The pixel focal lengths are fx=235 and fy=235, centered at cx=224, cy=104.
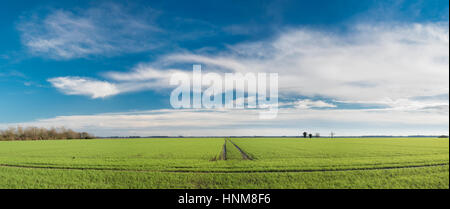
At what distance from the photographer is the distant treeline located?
11762 centimetres

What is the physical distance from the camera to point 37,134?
128500mm

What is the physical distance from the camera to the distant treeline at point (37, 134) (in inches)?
4631

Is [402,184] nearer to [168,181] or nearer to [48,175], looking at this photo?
[168,181]

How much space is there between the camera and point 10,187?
1316 cm
